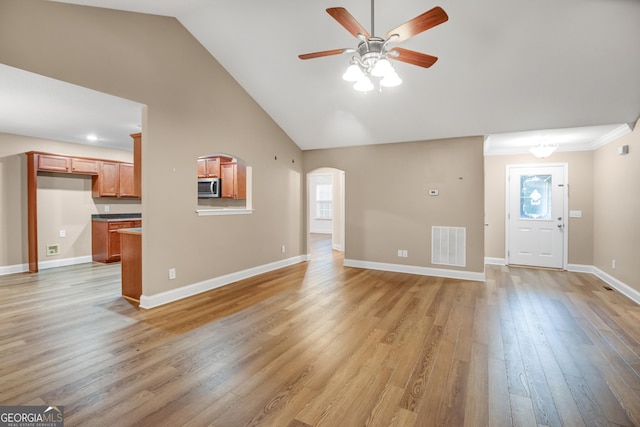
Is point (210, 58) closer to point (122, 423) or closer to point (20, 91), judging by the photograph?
point (20, 91)

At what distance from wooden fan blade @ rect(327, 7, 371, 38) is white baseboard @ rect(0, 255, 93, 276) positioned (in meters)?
6.74

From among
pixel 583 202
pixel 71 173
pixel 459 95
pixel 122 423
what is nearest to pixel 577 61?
pixel 459 95

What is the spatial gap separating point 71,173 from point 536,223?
9.44 metres

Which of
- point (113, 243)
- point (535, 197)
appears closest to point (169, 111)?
point (113, 243)

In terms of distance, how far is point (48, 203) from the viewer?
5.72 m

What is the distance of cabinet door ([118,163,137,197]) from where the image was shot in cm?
662

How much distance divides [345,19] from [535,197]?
230 inches

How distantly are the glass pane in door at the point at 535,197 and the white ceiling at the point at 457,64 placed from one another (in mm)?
1128

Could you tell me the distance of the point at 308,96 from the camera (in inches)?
187

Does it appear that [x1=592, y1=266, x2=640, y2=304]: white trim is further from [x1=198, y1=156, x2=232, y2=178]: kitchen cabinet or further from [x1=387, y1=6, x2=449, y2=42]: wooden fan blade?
[x1=198, y1=156, x2=232, y2=178]: kitchen cabinet

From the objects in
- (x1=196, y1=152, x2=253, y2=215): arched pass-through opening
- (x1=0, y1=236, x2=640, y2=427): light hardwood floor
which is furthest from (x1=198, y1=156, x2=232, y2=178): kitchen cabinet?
(x1=0, y1=236, x2=640, y2=427): light hardwood floor

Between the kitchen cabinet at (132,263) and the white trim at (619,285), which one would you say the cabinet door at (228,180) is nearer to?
the kitchen cabinet at (132,263)

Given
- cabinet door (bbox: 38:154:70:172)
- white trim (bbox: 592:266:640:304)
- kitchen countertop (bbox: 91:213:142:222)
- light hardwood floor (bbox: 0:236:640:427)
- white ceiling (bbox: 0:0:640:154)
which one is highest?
white ceiling (bbox: 0:0:640:154)

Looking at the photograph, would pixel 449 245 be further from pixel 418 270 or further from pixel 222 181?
pixel 222 181
